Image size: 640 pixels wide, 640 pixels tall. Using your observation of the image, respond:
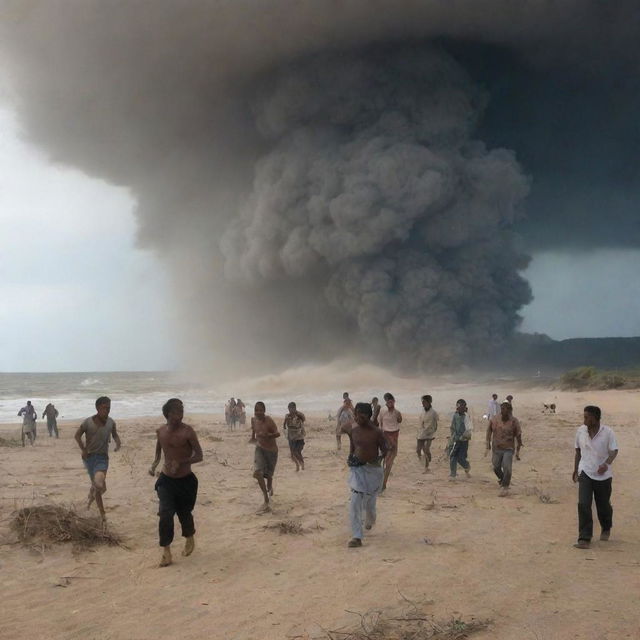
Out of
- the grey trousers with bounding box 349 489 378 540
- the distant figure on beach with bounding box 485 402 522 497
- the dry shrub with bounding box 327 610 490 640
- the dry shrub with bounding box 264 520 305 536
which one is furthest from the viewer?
the distant figure on beach with bounding box 485 402 522 497

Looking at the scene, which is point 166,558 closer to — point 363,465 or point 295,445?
point 363,465

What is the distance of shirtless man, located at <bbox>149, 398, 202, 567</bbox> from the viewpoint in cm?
606

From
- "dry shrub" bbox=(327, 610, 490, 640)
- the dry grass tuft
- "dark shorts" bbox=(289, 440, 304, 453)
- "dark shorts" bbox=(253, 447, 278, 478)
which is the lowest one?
the dry grass tuft

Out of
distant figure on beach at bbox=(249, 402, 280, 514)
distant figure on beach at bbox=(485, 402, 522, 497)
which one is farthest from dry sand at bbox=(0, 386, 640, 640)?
distant figure on beach at bbox=(249, 402, 280, 514)

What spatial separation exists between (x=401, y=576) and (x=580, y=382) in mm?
37595

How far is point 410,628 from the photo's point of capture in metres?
4.44

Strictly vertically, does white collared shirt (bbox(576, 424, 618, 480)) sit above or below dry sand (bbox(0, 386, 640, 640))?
above

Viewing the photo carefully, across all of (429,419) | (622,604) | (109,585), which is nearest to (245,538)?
(109,585)

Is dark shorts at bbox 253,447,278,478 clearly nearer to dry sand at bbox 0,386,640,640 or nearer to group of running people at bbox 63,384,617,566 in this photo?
group of running people at bbox 63,384,617,566

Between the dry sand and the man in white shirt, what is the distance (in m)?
0.28

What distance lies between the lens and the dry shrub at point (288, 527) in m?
7.34

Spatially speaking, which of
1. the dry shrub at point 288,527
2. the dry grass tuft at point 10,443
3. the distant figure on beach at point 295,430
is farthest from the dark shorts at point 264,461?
the dry grass tuft at point 10,443

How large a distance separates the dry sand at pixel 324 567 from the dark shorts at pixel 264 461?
542 mm

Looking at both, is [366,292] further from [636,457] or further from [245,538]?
[245,538]
